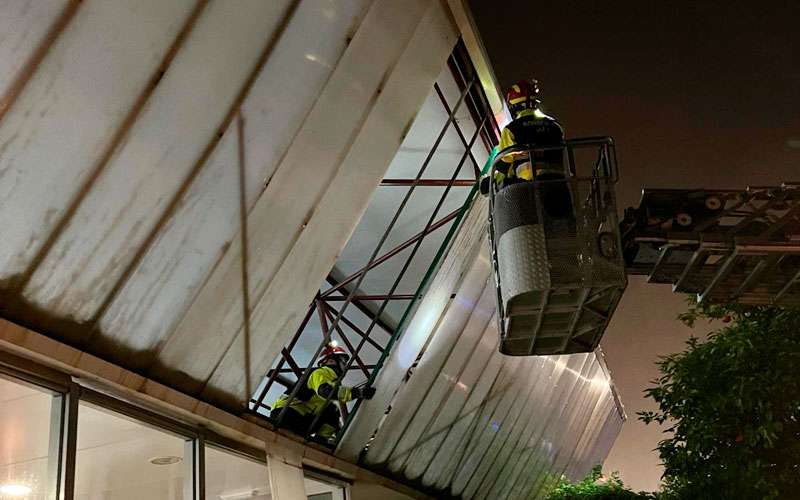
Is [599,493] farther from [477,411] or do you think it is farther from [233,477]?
[233,477]

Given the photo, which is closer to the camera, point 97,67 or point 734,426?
point 97,67

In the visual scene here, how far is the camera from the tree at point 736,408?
35.0 ft

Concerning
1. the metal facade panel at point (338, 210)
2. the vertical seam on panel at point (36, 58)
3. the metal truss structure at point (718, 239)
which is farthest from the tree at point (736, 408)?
the vertical seam on panel at point (36, 58)

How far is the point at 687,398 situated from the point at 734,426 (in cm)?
72

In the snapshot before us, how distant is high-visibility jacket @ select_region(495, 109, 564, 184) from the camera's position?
7371 millimetres

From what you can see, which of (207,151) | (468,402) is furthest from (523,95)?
(468,402)

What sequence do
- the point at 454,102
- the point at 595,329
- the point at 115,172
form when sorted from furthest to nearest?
the point at 454,102 < the point at 595,329 < the point at 115,172

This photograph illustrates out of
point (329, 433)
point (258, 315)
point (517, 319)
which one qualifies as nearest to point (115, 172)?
point (258, 315)

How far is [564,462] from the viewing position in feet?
66.3

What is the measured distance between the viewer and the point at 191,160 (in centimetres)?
551

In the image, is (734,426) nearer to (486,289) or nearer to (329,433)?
(486,289)

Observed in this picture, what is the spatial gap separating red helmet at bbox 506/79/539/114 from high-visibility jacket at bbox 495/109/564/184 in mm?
744

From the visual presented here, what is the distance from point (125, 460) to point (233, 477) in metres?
1.05

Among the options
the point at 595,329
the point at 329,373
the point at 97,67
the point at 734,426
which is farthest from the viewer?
the point at 734,426
